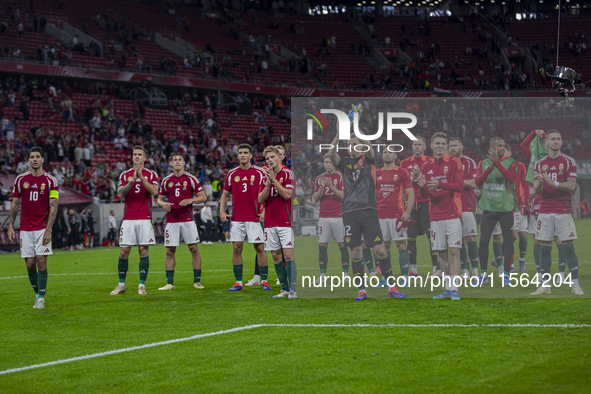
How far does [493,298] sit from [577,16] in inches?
1996

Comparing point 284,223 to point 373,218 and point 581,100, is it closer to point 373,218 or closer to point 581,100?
point 373,218

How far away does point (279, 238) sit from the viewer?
9930 millimetres

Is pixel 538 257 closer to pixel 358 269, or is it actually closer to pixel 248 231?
pixel 358 269

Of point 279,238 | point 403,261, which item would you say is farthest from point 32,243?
point 403,261

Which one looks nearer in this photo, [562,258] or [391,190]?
[562,258]

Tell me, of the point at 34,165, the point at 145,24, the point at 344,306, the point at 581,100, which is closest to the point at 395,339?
the point at 344,306

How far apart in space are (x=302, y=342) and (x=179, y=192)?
5230 millimetres

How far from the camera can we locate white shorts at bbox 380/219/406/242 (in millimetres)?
9625

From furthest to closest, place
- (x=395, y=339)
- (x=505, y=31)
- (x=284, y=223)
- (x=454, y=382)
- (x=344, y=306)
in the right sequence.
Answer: (x=505, y=31), (x=284, y=223), (x=344, y=306), (x=395, y=339), (x=454, y=382)

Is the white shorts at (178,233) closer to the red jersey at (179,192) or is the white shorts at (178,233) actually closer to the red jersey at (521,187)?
the red jersey at (179,192)

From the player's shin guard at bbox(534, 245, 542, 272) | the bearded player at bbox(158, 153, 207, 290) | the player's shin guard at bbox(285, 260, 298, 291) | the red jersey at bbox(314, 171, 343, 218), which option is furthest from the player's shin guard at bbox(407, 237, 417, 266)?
the bearded player at bbox(158, 153, 207, 290)

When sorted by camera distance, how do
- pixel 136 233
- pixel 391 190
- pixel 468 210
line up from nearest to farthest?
pixel 391 190
pixel 468 210
pixel 136 233

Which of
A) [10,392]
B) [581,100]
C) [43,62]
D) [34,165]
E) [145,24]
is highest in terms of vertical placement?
[145,24]

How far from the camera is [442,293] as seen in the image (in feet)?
31.0
